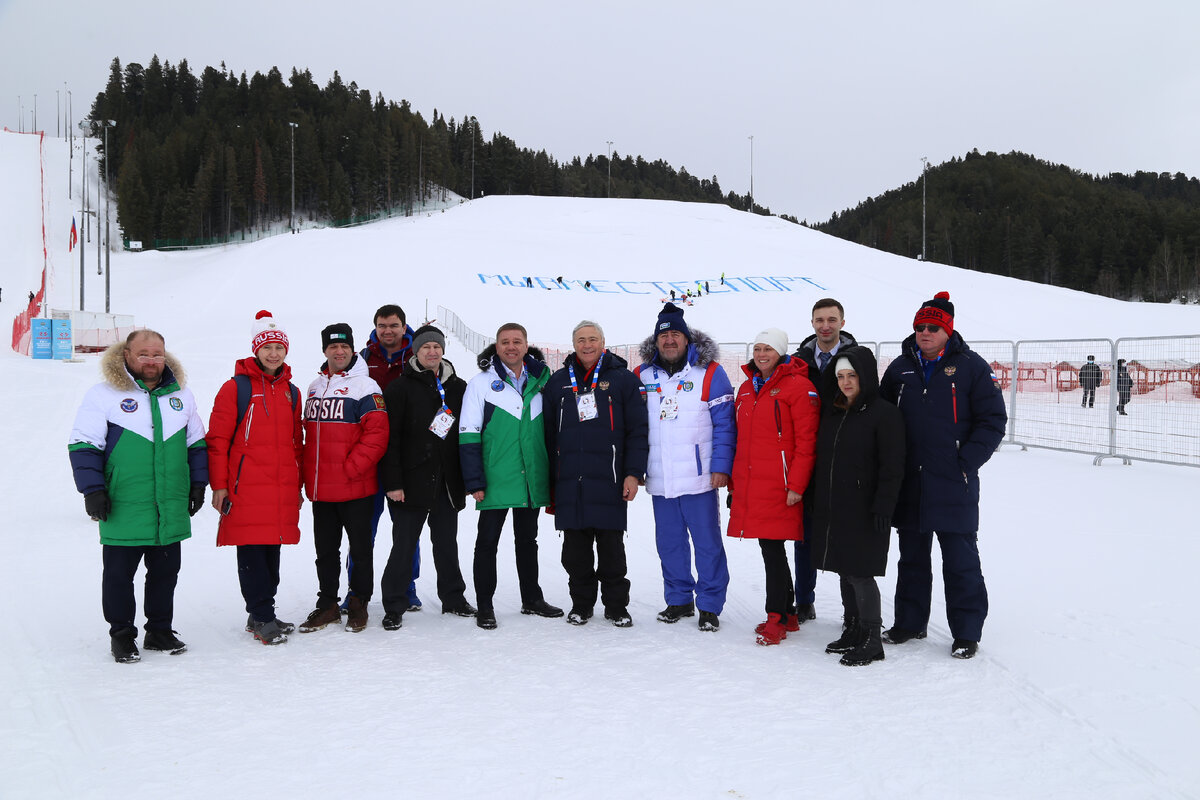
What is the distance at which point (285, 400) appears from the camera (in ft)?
15.3

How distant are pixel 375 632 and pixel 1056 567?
4.50 metres

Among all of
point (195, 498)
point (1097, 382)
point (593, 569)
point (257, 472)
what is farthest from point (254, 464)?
point (1097, 382)

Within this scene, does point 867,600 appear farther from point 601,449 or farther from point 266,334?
point 266,334

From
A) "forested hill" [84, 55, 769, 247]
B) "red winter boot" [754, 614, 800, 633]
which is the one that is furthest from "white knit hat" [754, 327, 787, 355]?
"forested hill" [84, 55, 769, 247]

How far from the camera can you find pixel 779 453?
4.54m

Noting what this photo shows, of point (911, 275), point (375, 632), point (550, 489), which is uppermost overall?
point (911, 275)

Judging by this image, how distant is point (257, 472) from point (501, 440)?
1.34 m

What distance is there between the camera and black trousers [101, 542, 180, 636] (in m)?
4.21

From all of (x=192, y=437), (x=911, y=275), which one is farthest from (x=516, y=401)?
(x=911, y=275)

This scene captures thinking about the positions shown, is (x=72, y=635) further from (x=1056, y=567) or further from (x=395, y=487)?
(x=1056, y=567)

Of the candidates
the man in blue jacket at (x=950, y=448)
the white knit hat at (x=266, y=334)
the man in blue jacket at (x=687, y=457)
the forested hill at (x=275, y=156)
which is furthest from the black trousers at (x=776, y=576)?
the forested hill at (x=275, y=156)

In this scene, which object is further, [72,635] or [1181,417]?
[1181,417]

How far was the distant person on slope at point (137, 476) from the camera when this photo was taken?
4168mm

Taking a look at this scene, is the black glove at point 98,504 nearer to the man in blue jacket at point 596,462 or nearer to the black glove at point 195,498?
the black glove at point 195,498
